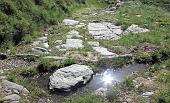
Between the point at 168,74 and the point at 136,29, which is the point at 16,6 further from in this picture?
the point at 168,74

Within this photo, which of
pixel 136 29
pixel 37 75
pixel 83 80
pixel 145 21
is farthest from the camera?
pixel 145 21

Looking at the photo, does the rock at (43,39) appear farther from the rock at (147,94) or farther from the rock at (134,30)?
the rock at (147,94)

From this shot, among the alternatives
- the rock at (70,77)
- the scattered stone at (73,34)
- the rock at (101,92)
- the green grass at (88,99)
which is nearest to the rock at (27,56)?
the rock at (70,77)

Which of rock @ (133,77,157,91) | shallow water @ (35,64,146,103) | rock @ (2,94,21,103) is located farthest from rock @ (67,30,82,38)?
rock @ (2,94,21,103)

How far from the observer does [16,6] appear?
25.4m

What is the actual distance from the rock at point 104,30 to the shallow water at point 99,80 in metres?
5.28

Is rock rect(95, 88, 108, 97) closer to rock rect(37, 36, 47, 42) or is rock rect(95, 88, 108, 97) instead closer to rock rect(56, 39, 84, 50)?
rock rect(56, 39, 84, 50)

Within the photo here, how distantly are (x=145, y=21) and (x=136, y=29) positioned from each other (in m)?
2.05

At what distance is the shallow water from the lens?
17.1 m

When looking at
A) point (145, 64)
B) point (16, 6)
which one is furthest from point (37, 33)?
point (145, 64)

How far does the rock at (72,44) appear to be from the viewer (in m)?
22.9

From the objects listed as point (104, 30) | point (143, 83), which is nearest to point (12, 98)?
point (143, 83)

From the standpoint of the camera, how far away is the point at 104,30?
2669 centimetres

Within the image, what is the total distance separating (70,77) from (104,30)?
927cm
